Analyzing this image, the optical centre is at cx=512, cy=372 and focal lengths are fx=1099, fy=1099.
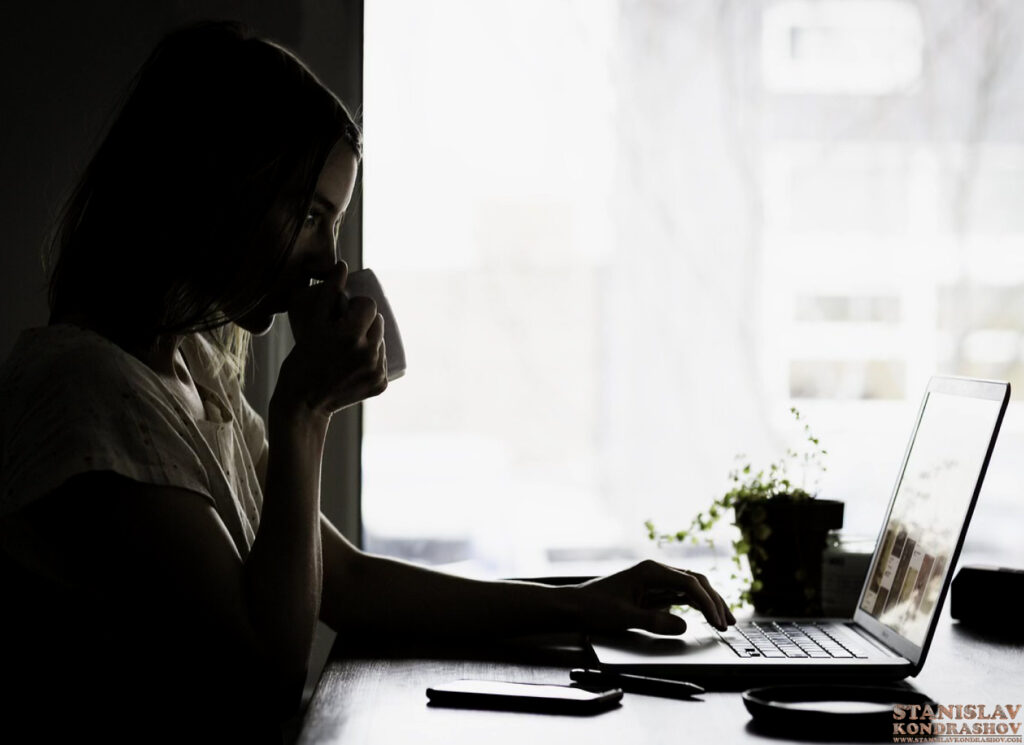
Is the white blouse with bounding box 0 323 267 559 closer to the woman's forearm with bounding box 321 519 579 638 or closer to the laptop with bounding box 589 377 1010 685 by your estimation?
the woman's forearm with bounding box 321 519 579 638

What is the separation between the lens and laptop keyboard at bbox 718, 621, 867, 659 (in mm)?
1085

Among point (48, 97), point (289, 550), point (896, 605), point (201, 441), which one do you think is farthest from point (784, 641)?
point (48, 97)

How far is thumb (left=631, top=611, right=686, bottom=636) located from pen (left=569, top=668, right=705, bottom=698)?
17cm

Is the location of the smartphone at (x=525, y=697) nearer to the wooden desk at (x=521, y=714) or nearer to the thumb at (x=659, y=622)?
the wooden desk at (x=521, y=714)

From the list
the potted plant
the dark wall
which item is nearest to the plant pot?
the potted plant

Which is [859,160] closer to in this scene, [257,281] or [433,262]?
[433,262]

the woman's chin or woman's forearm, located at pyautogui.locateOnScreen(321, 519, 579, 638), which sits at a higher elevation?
the woman's chin

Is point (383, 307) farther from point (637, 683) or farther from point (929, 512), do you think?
point (929, 512)

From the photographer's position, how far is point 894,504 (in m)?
1.27

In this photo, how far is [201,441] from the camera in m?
1.07

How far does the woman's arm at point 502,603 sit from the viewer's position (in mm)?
1190

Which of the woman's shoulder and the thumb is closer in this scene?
the woman's shoulder

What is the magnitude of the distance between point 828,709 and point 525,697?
0.80 ft

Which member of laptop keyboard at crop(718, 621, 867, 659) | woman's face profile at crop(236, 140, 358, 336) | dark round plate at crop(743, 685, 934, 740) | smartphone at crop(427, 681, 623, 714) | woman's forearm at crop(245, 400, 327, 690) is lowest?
laptop keyboard at crop(718, 621, 867, 659)
